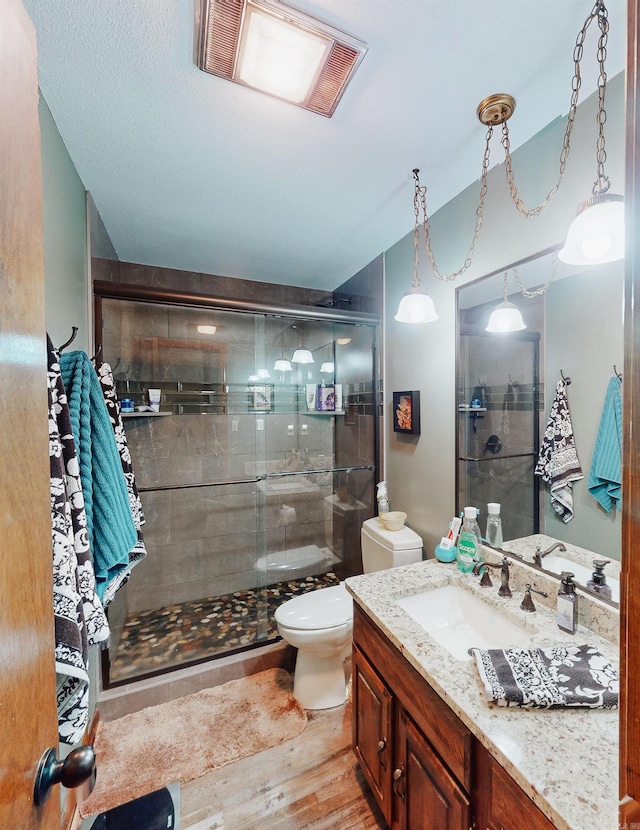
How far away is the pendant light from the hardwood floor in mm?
2001

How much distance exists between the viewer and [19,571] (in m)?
0.44

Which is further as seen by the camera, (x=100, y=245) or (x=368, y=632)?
(x=100, y=245)

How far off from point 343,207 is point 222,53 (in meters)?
0.85

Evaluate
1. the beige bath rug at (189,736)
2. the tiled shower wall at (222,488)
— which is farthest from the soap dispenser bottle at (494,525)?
the beige bath rug at (189,736)

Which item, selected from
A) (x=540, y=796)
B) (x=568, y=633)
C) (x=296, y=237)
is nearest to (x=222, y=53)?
(x=296, y=237)

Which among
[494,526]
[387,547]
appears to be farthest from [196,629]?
[494,526]

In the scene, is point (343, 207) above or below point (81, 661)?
above

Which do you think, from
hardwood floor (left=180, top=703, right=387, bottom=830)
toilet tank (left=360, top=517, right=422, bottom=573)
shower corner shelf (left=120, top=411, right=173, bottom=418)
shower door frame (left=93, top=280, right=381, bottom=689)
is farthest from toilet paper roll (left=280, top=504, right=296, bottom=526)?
hardwood floor (left=180, top=703, right=387, bottom=830)

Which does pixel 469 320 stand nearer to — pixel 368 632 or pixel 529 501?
pixel 529 501

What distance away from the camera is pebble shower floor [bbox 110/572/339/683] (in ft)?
6.23

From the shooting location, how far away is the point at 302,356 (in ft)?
8.46

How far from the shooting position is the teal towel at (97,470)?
999 mm

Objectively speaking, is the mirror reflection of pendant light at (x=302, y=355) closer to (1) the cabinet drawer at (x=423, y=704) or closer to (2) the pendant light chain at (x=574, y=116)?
(2) the pendant light chain at (x=574, y=116)

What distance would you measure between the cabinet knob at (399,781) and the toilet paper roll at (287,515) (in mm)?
1665
